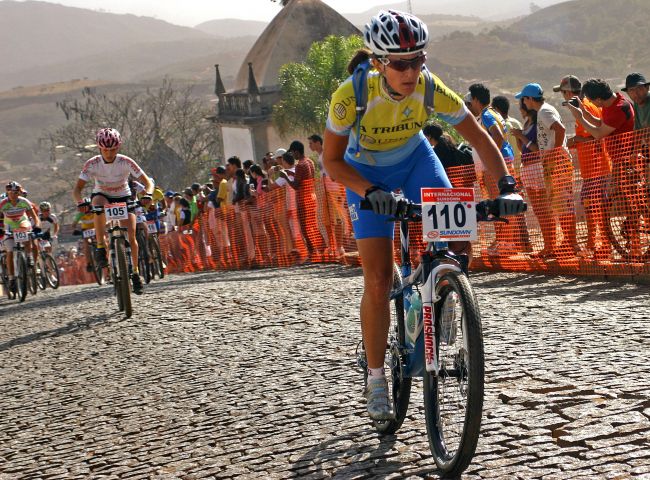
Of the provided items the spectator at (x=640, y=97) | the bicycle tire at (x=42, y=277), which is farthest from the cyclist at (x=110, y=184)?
the bicycle tire at (x=42, y=277)

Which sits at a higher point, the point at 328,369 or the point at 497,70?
the point at 497,70

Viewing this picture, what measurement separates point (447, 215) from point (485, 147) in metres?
0.71

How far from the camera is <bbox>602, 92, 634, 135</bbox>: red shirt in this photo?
1023 centimetres

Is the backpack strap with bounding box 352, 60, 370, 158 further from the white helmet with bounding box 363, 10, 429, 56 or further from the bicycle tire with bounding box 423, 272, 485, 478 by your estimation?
the bicycle tire with bounding box 423, 272, 485, 478

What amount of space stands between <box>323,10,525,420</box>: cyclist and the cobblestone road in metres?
0.61

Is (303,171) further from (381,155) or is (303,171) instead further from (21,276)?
(381,155)

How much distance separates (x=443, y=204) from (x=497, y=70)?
17747cm

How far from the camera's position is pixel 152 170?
8575cm

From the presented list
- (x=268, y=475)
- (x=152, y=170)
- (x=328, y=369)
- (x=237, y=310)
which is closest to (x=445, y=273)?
(x=268, y=475)

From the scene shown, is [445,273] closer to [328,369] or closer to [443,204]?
[443,204]

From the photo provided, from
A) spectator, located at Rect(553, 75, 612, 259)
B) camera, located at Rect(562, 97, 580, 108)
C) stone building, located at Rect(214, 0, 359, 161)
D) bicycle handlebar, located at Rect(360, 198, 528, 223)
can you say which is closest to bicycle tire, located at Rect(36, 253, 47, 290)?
camera, located at Rect(562, 97, 580, 108)

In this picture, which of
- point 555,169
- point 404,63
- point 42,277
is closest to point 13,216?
point 42,277

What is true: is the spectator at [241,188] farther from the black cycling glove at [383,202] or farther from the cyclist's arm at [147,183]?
the black cycling glove at [383,202]

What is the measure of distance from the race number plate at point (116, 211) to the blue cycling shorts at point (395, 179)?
289 inches
